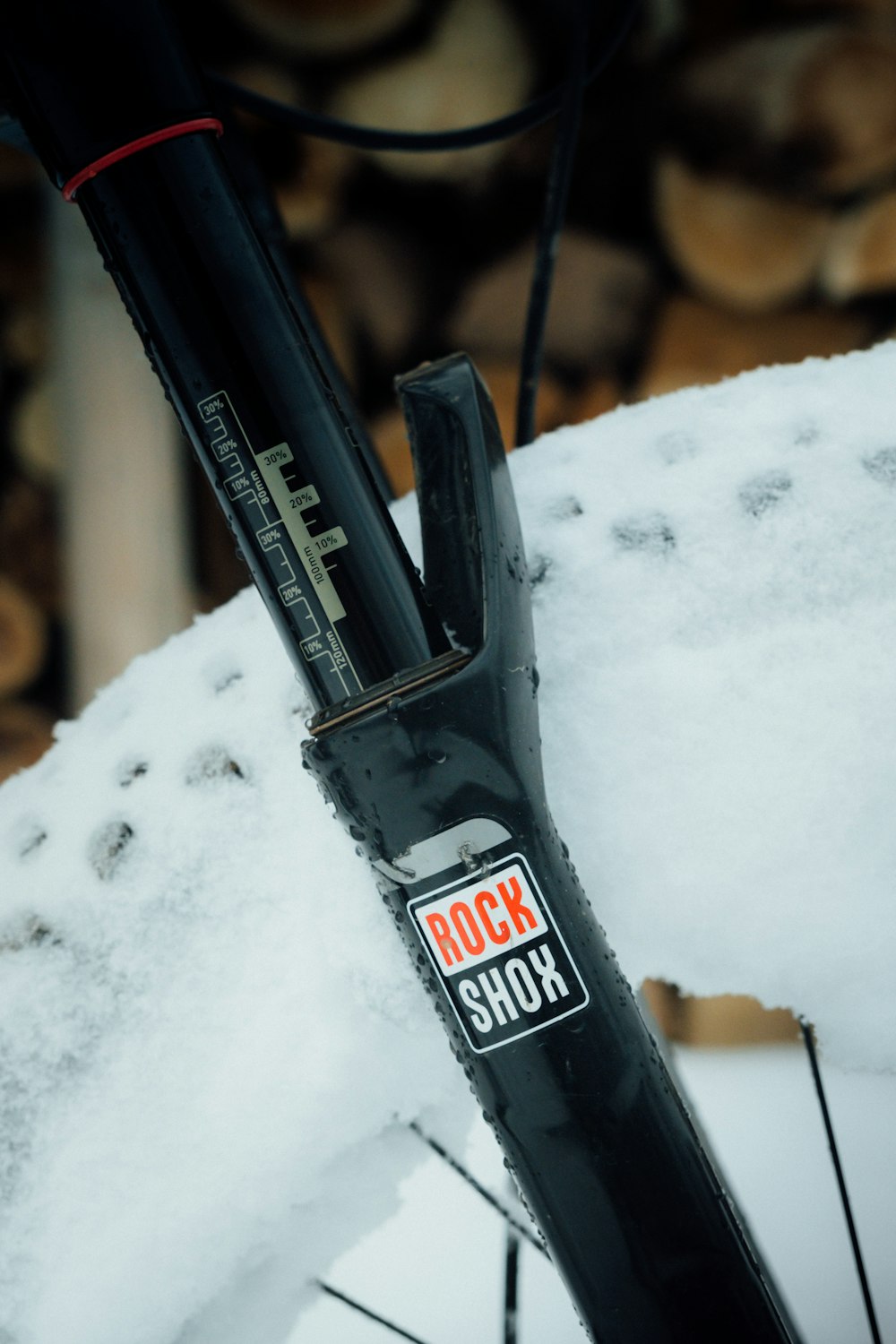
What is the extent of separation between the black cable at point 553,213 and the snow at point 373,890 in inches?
4.3

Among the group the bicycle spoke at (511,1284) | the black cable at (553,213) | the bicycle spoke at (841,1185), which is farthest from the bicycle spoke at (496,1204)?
the black cable at (553,213)

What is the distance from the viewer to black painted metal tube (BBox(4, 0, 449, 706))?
0.91 feet

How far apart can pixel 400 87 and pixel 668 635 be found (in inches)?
17.8

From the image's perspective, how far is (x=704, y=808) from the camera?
0.33 metres

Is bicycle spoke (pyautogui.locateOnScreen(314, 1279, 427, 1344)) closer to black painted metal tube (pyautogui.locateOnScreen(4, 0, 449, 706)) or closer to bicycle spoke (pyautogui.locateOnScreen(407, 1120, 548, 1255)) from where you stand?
bicycle spoke (pyautogui.locateOnScreen(407, 1120, 548, 1255))

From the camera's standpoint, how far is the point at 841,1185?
381 millimetres

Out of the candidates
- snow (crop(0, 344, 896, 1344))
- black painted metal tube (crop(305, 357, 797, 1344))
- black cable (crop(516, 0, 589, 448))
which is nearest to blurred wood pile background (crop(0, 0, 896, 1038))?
black cable (crop(516, 0, 589, 448))

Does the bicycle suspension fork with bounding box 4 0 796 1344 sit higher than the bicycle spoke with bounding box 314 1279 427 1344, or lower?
higher

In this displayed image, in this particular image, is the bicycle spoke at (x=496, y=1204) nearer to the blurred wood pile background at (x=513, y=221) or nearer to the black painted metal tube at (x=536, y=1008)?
the black painted metal tube at (x=536, y=1008)

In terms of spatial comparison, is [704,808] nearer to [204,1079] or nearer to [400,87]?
[204,1079]

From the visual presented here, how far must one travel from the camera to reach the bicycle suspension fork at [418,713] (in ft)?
0.90

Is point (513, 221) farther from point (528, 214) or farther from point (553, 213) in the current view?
point (553, 213)

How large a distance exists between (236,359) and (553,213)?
20cm

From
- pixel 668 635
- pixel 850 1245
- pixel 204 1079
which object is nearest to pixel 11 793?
pixel 204 1079
